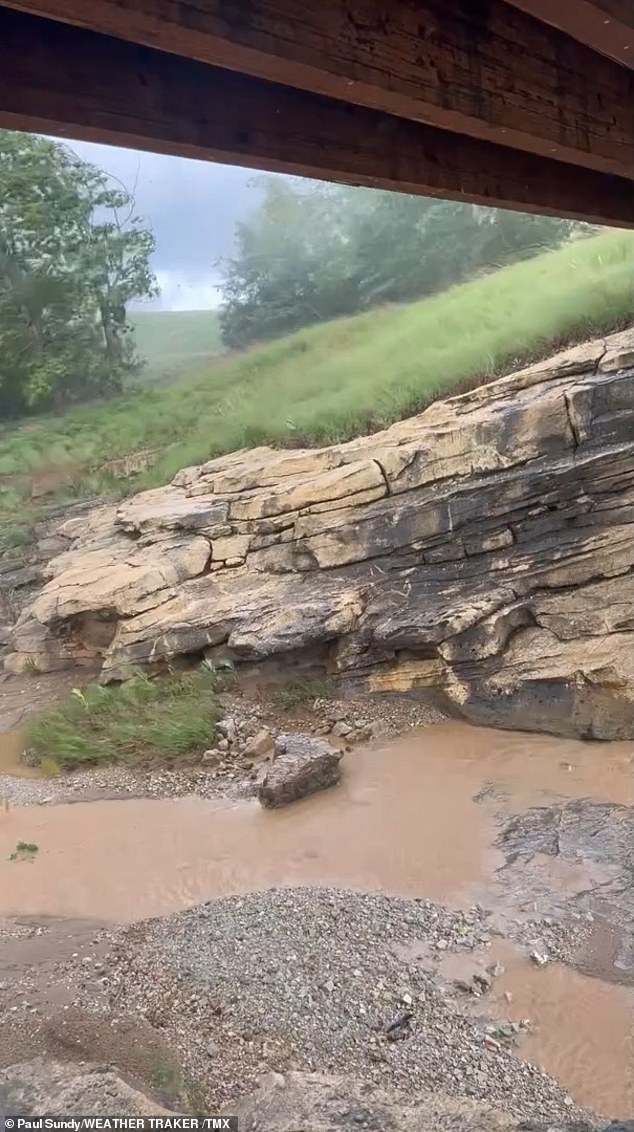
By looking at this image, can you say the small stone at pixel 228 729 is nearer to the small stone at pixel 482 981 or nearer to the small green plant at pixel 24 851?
the small green plant at pixel 24 851

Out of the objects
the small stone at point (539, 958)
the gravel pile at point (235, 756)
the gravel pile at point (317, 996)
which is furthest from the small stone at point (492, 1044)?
the gravel pile at point (235, 756)

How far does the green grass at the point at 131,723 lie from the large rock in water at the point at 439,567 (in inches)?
14.6

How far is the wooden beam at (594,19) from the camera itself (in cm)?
169

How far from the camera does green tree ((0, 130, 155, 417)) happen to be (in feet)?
38.9

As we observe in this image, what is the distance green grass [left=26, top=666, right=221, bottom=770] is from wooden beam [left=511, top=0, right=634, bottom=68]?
21.3 ft

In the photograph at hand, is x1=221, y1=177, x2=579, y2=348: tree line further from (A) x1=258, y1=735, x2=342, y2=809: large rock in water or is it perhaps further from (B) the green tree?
(A) x1=258, y1=735, x2=342, y2=809: large rock in water

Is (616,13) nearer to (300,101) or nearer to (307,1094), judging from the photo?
(300,101)

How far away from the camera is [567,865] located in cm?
486

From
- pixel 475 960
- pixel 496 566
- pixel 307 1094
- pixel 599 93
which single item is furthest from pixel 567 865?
pixel 599 93

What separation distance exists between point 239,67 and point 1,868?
533cm

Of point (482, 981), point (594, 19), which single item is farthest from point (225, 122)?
point (482, 981)

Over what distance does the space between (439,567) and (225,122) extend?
241 inches

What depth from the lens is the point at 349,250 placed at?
1544 centimetres

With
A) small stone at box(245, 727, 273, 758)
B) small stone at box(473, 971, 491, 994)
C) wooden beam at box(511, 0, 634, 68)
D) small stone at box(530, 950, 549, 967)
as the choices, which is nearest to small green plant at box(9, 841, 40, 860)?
small stone at box(245, 727, 273, 758)
